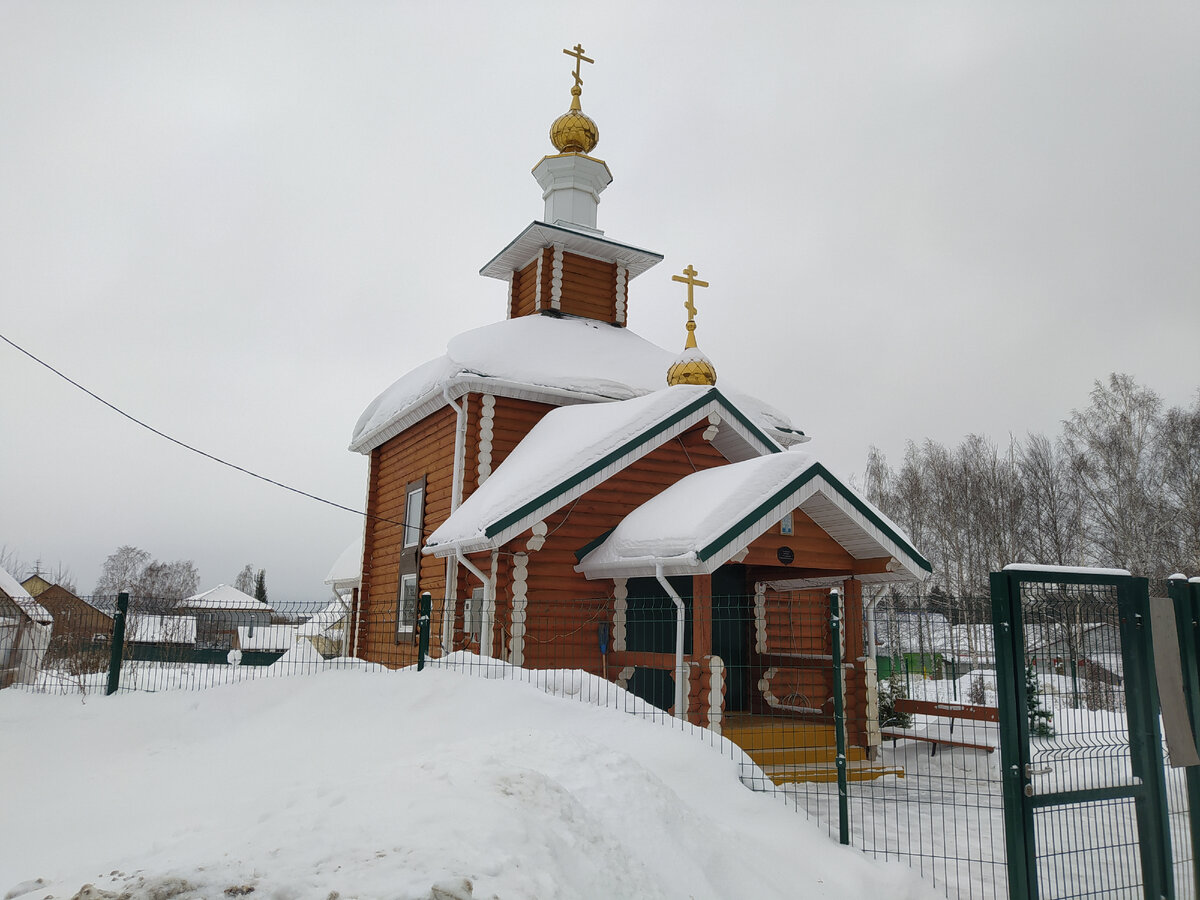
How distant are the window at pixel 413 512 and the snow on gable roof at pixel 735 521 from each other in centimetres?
450

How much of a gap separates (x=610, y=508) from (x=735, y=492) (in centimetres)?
238

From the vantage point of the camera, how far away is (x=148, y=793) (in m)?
6.95

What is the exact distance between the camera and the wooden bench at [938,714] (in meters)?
10.1

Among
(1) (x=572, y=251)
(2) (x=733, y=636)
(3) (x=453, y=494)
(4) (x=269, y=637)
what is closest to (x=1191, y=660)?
(2) (x=733, y=636)

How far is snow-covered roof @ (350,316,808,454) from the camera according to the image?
13.3m

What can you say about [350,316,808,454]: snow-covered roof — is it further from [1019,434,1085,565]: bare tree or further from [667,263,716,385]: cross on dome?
[1019,434,1085,565]: bare tree

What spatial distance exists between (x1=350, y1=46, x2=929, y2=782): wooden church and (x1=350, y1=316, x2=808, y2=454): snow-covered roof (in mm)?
46

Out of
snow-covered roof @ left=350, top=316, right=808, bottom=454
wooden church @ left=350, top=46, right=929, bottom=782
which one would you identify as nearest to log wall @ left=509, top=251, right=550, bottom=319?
snow-covered roof @ left=350, top=316, right=808, bottom=454

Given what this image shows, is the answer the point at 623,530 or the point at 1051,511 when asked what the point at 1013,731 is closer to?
the point at 623,530

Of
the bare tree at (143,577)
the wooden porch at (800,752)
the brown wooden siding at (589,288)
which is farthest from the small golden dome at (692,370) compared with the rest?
the bare tree at (143,577)

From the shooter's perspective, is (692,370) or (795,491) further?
(692,370)

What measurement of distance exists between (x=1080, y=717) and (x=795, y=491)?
4.35 metres

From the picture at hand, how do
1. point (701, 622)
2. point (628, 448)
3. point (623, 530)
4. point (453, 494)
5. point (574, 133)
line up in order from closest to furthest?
point (701, 622), point (623, 530), point (628, 448), point (453, 494), point (574, 133)

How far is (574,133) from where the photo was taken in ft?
62.0
